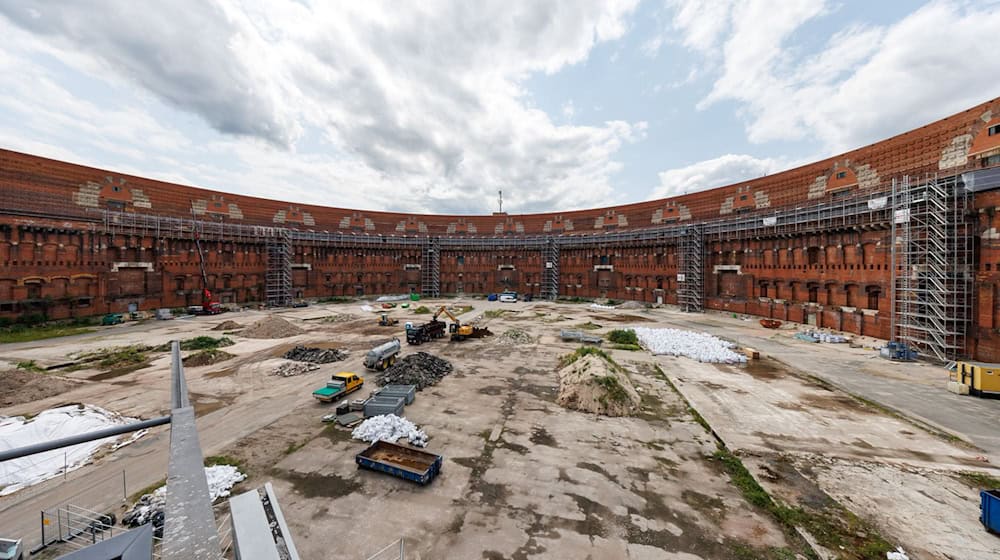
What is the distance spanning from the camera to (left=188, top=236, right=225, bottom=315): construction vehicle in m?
37.1

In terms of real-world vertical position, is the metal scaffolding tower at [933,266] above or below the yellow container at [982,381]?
above

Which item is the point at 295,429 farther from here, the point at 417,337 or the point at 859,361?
the point at 859,361

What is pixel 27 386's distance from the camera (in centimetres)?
1527

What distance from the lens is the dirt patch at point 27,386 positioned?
14406 mm

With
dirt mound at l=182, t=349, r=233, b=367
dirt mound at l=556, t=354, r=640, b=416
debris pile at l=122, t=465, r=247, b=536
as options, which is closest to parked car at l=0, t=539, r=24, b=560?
debris pile at l=122, t=465, r=247, b=536

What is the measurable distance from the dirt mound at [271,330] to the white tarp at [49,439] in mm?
13563

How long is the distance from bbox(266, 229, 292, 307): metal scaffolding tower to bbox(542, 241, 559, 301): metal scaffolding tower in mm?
36856

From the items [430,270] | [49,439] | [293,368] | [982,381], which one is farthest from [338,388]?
[430,270]

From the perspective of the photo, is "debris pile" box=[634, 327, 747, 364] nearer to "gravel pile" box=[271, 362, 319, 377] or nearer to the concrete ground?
the concrete ground

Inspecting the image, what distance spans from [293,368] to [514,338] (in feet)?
47.0

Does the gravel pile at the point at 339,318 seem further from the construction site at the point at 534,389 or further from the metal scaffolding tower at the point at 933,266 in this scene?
the metal scaffolding tower at the point at 933,266

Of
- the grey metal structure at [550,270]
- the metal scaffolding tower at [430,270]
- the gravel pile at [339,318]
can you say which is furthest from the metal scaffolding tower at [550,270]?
the gravel pile at [339,318]

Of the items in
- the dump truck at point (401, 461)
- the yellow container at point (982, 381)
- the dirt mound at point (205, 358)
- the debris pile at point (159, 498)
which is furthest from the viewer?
the dirt mound at point (205, 358)

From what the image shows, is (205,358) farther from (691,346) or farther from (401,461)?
(691,346)
